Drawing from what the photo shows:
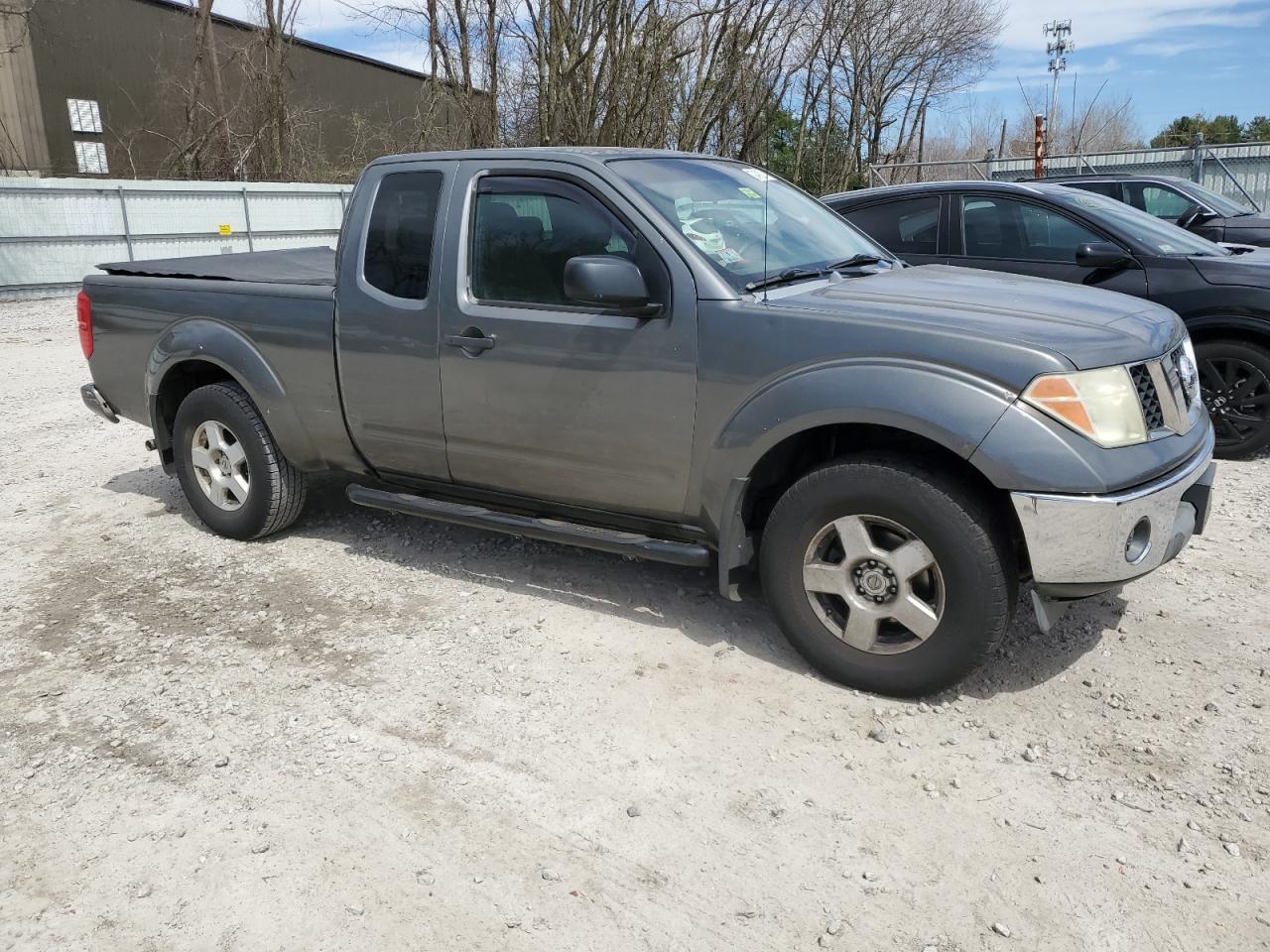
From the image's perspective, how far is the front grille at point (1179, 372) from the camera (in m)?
3.72

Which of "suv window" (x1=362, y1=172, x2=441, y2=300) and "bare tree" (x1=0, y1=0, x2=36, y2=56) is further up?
"bare tree" (x1=0, y1=0, x2=36, y2=56)

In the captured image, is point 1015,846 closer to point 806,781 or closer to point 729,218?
point 806,781

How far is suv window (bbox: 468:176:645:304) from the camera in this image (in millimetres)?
4078

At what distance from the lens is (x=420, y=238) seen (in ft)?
14.7

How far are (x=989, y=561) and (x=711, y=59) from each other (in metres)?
19.3

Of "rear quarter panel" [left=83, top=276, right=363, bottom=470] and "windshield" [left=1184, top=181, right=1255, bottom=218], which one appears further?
"windshield" [left=1184, top=181, right=1255, bottom=218]

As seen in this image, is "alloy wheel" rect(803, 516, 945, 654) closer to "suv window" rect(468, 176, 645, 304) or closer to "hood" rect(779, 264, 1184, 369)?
"hood" rect(779, 264, 1184, 369)

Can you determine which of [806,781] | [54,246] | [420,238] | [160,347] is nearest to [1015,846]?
[806,781]

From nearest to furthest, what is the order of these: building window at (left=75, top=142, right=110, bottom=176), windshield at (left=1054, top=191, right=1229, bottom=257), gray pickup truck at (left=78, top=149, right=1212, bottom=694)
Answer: gray pickup truck at (left=78, top=149, right=1212, bottom=694) → windshield at (left=1054, top=191, right=1229, bottom=257) → building window at (left=75, top=142, right=110, bottom=176)

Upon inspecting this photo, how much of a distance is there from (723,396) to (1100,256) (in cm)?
419

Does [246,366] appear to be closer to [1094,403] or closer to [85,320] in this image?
[85,320]

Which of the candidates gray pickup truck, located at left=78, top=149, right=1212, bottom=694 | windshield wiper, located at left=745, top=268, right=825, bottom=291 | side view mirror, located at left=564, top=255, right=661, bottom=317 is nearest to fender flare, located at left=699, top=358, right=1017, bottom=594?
gray pickup truck, located at left=78, top=149, right=1212, bottom=694

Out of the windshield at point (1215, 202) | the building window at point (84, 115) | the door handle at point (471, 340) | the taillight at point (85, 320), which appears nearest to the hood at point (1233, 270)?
the door handle at point (471, 340)

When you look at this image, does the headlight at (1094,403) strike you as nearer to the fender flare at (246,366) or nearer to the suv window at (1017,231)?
the fender flare at (246,366)
